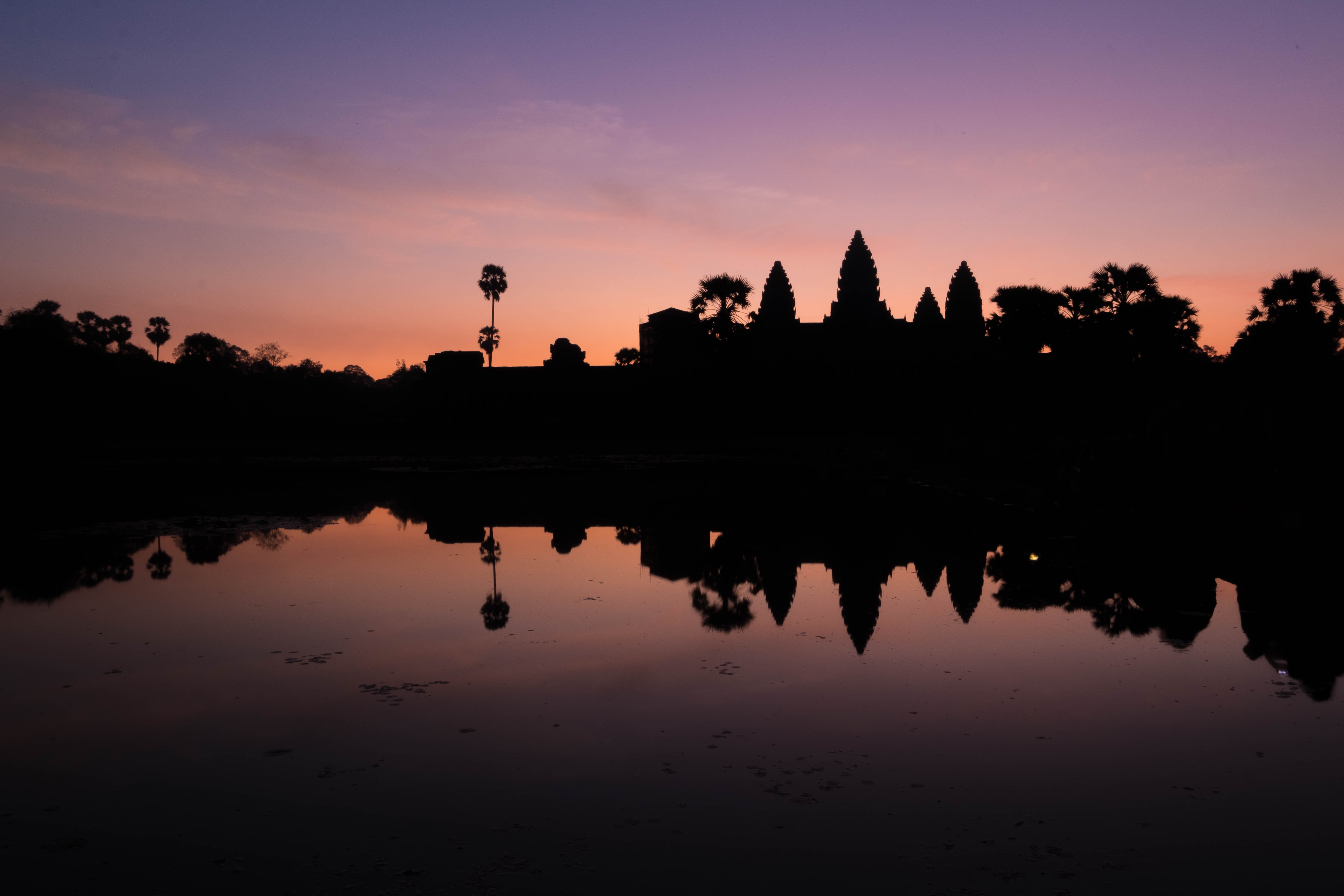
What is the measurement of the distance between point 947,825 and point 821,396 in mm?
54857

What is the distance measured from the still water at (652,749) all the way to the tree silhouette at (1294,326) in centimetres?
3127

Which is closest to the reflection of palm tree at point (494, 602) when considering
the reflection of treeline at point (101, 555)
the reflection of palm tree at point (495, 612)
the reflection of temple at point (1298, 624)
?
the reflection of palm tree at point (495, 612)

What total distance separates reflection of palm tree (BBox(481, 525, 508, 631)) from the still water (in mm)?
107

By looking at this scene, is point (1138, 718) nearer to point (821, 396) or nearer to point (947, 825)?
point (947, 825)

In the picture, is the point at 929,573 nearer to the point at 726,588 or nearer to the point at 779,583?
the point at 779,583

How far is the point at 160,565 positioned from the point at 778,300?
76803 mm

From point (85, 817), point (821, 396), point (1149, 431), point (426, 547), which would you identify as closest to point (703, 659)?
point (85, 817)

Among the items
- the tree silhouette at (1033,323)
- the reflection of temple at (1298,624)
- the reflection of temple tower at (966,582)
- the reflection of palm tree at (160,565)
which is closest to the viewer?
the reflection of temple at (1298,624)

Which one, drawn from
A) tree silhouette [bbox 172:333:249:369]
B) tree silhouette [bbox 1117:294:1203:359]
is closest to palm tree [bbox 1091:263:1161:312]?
tree silhouette [bbox 1117:294:1203:359]

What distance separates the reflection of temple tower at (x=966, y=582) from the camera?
28.9ft

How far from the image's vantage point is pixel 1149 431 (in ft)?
44.9

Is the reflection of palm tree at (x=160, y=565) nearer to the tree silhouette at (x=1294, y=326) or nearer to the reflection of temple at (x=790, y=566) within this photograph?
the reflection of temple at (x=790, y=566)

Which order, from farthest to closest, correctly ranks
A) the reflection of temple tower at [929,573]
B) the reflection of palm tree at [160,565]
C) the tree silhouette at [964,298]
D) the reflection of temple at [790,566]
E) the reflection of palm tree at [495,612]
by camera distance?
the tree silhouette at [964,298]
the reflection of palm tree at [160,565]
the reflection of temple tower at [929,573]
the reflection of temple at [790,566]
the reflection of palm tree at [495,612]

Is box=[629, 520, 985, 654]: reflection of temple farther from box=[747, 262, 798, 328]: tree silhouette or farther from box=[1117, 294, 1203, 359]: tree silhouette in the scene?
box=[747, 262, 798, 328]: tree silhouette
